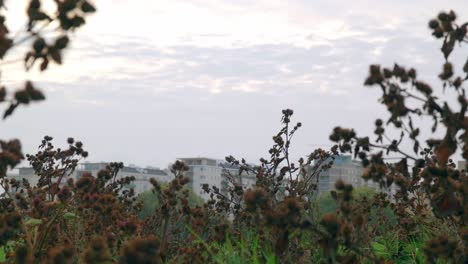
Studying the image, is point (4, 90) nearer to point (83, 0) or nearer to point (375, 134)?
point (83, 0)

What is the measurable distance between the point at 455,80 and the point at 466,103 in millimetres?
226

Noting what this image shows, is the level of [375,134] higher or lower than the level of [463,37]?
lower

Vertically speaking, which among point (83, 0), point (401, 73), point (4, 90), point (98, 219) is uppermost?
point (83, 0)

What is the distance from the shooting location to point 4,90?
352cm

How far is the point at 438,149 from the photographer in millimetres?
4422

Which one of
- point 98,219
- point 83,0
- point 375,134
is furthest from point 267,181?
point 83,0

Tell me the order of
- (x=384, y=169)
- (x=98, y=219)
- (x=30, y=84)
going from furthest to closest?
1. (x=98, y=219)
2. (x=384, y=169)
3. (x=30, y=84)

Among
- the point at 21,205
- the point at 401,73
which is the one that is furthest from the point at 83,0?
the point at 21,205

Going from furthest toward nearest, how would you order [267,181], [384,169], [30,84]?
[267,181], [384,169], [30,84]

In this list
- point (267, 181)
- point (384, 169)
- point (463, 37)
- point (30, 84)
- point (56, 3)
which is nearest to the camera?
point (30, 84)

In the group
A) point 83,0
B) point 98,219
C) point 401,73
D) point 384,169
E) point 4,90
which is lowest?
point 98,219

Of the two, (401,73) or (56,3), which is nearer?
(56,3)

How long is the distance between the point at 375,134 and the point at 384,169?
438 mm

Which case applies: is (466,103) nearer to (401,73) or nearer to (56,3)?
(401,73)
